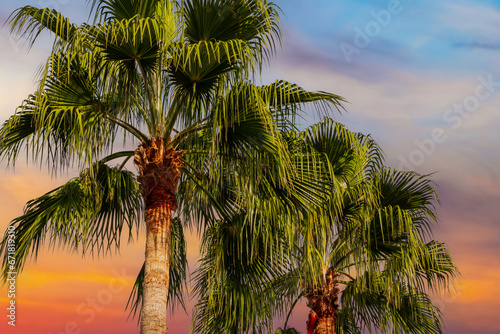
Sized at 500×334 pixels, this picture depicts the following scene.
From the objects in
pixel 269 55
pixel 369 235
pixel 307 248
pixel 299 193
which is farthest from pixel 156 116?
pixel 369 235

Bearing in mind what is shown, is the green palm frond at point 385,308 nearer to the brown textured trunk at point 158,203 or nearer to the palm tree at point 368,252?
the palm tree at point 368,252

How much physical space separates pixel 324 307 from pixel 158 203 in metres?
5.14

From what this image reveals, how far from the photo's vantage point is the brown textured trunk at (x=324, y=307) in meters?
12.1

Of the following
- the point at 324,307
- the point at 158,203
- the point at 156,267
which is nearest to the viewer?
the point at 156,267

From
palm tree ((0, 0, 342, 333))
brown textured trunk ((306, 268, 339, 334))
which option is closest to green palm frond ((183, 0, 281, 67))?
palm tree ((0, 0, 342, 333))

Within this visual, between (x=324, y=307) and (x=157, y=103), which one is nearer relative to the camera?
(x=157, y=103)

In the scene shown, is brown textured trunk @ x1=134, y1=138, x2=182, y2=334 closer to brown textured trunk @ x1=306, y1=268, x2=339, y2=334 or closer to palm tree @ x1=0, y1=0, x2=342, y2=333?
palm tree @ x1=0, y1=0, x2=342, y2=333

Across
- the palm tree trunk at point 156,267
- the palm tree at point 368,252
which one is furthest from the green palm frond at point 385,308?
the palm tree trunk at point 156,267

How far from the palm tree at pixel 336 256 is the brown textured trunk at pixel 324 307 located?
2 cm

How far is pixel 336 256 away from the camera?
41.0 ft

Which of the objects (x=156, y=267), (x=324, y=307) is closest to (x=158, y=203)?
(x=156, y=267)

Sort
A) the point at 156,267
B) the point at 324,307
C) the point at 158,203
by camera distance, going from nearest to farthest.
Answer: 1. the point at 156,267
2. the point at 158,203
3. the point at 324,307

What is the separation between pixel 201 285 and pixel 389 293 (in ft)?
10.7

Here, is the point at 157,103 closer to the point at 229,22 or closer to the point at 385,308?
the point at 229,22
